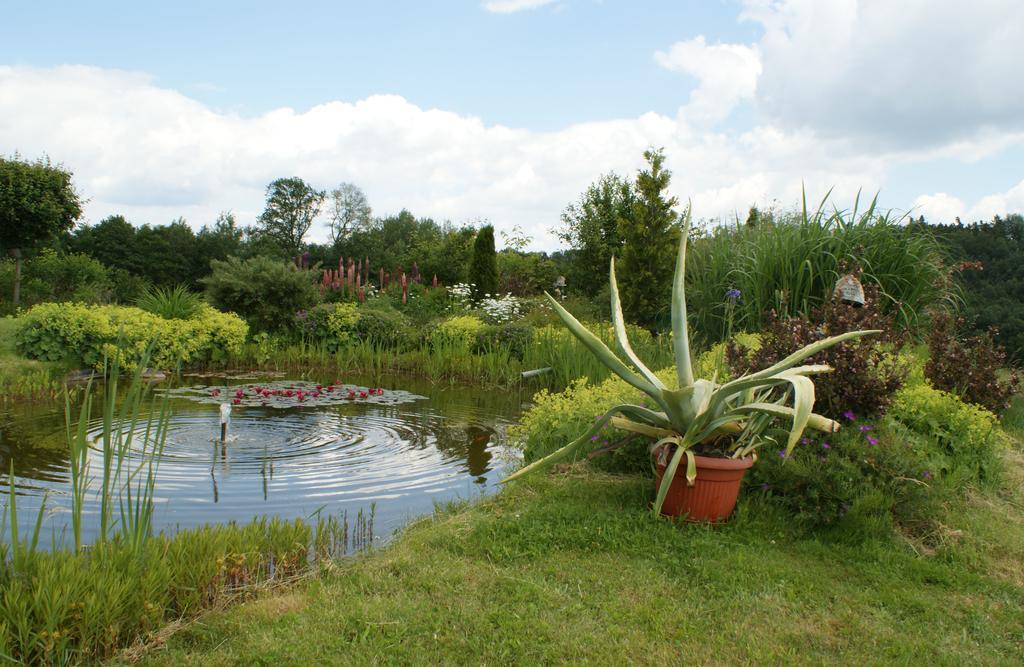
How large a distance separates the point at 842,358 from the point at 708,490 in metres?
1.27

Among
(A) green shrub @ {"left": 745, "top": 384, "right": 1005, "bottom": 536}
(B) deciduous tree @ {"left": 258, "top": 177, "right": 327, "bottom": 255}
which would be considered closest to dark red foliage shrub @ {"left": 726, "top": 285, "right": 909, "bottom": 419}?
(A) green shrub @ {"left": 745, "top": 384, "right": 1005, "bottom": 536}

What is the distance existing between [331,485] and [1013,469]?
445 centimetres

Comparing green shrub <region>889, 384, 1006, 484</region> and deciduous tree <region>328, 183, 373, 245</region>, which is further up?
deciduous tree <region>328, 183, 373, 245</region>

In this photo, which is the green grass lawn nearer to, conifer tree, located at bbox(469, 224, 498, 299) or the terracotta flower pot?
the terracotta flower pot

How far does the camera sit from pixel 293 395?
289 inches

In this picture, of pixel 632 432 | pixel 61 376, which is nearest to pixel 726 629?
pixel 632 432

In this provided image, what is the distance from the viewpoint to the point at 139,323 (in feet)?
28.7

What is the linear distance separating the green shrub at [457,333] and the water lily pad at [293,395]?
77.6 inches

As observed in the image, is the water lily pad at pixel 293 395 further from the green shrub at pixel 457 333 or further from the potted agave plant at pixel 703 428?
the potted agave plant at pixel 703 428

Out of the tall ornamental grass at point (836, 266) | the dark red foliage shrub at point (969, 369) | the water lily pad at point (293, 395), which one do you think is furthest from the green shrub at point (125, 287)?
the dark red foliage shrub at point (969, 369)

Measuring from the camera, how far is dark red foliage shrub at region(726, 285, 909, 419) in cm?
392

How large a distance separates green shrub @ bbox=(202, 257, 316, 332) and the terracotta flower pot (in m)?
8.78

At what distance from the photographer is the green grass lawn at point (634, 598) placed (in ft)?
7.54

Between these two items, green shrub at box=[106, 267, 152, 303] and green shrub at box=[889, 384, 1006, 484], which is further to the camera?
green shrub at box=[106, 267, 152, 303]
